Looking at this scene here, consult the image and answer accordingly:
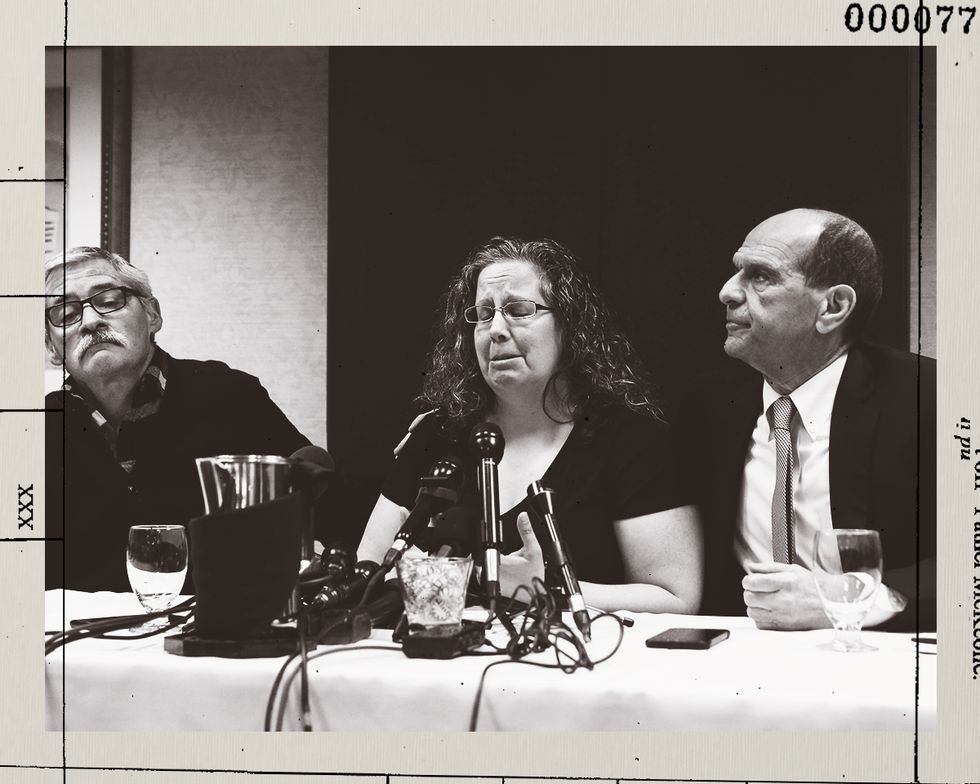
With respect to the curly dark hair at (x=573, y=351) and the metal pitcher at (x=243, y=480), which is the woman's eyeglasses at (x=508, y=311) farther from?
the metal pitcher at (x=243, y=480)

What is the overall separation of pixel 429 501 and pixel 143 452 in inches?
33.6

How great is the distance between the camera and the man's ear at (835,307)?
2158mm

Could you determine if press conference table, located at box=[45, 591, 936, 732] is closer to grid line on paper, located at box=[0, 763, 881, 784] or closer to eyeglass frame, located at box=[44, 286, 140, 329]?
grid line on paper, located at box=[0, 763, 881, 784]

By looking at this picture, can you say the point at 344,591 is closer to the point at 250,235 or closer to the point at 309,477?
the point at 309,477

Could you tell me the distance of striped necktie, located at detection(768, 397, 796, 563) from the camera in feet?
7.04

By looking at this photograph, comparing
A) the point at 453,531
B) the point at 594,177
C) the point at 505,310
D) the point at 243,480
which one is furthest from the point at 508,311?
the point at 243,480

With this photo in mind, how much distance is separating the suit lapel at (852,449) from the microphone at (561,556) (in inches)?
26.3

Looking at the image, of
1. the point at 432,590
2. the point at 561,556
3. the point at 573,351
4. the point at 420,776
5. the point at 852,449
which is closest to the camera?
the point at 432,590

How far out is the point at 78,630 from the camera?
5.94ft

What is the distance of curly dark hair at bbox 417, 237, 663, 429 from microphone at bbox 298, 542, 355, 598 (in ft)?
1.36

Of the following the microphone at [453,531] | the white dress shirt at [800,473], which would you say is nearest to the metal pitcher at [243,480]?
the microphone at [453,531]

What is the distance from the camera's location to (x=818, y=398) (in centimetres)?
215
